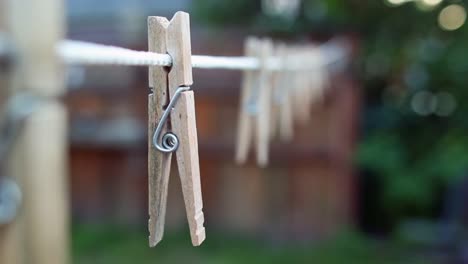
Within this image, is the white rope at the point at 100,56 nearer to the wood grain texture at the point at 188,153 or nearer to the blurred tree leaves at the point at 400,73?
the wood grain texture at the point at 188,153

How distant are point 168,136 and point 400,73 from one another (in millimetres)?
2647

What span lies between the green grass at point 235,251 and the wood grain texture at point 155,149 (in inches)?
86.3

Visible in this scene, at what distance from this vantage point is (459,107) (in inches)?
108

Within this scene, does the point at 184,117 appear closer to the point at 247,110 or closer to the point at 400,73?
the point at 247,110

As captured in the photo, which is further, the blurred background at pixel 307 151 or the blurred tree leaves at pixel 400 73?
the blurred background at pixel 307 151

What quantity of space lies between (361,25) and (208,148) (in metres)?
0.83

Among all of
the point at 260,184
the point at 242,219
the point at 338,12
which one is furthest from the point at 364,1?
the point at 242,219

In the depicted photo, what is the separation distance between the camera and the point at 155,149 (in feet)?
1.80

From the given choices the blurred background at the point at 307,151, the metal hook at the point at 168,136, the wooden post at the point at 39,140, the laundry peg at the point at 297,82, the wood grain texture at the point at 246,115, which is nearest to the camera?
the wooden post at the point at 39,140

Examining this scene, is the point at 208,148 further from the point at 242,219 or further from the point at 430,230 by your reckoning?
the point at 430,230

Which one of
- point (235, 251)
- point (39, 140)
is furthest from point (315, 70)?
point (39, 140)

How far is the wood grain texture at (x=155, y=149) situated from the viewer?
55cm

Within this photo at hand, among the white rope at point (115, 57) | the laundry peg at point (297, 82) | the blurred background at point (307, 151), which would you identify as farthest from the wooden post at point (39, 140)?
the blurred background at point (307, 151)

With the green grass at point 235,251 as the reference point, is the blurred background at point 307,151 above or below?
above
